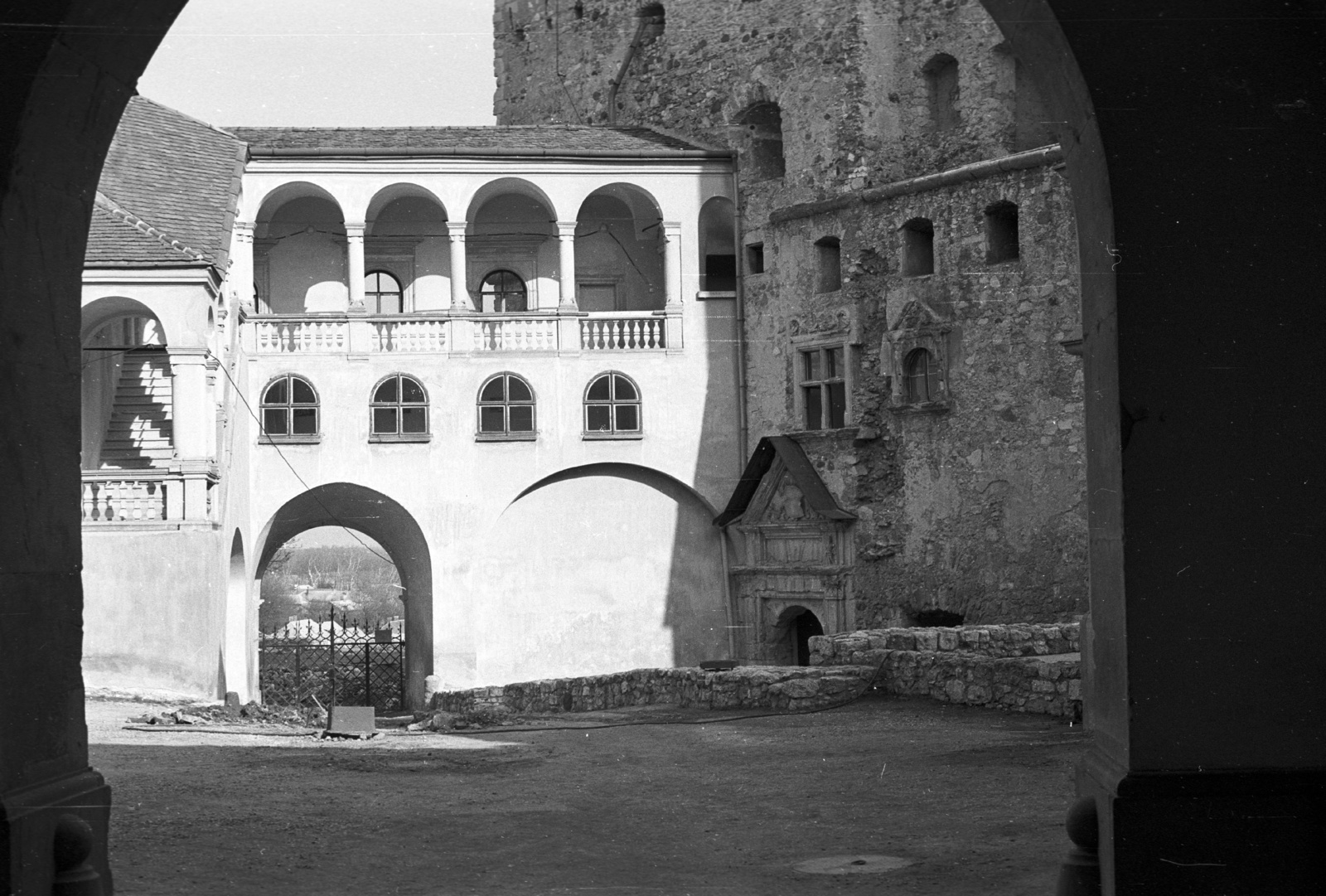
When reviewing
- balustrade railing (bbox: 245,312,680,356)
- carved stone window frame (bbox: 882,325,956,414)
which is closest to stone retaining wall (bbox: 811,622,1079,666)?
carved stone window frame (bbox: 882,325,956,414)

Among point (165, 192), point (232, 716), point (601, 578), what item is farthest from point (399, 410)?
point (232, 716)

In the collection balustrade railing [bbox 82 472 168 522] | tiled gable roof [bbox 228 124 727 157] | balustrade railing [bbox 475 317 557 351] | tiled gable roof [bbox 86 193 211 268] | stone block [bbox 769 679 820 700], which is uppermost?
tiled gable roof [bbox 228 124 727 157]

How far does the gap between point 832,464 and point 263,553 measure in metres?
11.3

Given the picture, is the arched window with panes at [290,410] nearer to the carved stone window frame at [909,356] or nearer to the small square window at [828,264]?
the small square window at [828,264]

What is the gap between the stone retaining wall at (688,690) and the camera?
19906mm

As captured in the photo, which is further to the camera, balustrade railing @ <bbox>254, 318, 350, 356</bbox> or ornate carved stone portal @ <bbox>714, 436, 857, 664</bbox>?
balustrade railing @ <bbox>254, 318, 350, 356</bbox>

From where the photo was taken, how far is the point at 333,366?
31.6 m

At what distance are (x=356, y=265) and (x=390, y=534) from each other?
519cm

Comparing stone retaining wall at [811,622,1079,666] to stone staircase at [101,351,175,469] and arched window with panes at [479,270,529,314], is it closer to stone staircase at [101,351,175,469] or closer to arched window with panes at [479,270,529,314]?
stone staircase at [101,351,175,469]

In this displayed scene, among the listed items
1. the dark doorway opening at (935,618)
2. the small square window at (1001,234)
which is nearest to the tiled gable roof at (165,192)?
the small square window at (1001,234)

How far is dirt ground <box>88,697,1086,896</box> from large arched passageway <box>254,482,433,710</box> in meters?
Answer: 13.5

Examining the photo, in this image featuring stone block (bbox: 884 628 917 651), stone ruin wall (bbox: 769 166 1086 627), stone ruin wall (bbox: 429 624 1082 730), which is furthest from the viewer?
stone ruin wall (bbox: 769 166 1086 627)

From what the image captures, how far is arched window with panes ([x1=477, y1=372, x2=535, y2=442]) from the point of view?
104ft

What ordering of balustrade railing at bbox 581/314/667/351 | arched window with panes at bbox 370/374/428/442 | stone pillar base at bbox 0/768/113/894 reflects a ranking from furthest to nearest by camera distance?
1. balustrade railing at bbox 581/314/667/351
2. arched window with panes at bbox 370/374/428/442
3. stone pillar base at bbox 0/768/113/894
